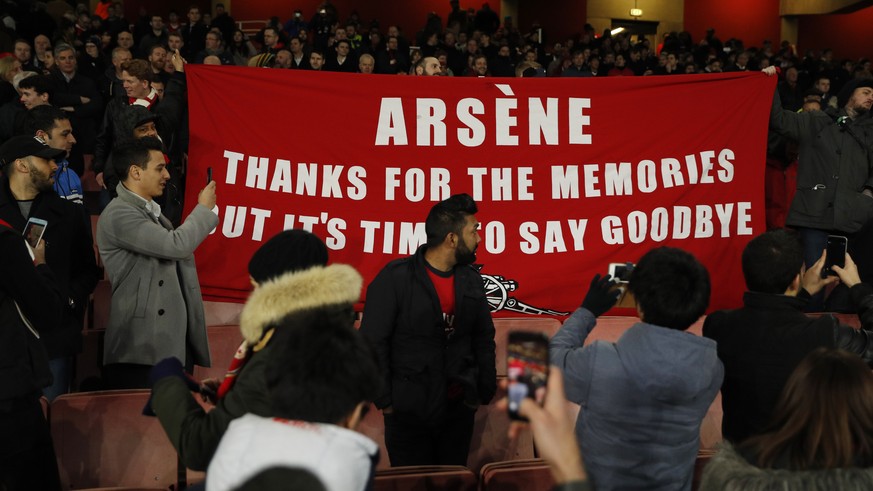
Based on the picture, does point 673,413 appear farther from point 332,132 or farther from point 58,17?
point 58,17

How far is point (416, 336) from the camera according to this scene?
3.96 meters

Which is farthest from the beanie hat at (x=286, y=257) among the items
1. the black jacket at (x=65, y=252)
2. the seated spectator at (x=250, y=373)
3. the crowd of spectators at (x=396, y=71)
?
the black jacket at (x=65, y=252)

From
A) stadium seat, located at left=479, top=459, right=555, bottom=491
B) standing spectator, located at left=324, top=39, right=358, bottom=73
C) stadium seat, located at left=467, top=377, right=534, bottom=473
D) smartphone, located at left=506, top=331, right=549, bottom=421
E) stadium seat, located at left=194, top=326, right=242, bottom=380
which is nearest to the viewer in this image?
smartphone, located at left=506, top=331, right=549, bottom=421

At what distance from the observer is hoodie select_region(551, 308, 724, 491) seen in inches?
111

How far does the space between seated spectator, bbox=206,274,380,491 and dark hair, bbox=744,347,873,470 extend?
3.32 feet

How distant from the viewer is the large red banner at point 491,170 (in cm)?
580

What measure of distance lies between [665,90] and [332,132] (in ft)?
7.42

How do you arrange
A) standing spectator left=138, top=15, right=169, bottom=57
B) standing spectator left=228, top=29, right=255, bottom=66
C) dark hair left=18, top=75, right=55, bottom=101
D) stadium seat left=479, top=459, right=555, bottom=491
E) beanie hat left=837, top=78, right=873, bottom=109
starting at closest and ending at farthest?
stadium seat left=479, top=459, right=555, bottom=491, beanie hat left=837, top=78, right=873, bottom=109, dark hair left=18, top=75, right=55, bottom=101, standing spectator left=138, top=15, right=169, bottom=57, standing spectator left=228, top=29, right=255, bottom=66

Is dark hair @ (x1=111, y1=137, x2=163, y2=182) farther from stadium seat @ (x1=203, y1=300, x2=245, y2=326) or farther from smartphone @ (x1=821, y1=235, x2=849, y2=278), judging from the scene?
smartphone @ (x1=821, y1=235, x2=849, y2=278)

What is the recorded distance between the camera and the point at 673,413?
2863 mm

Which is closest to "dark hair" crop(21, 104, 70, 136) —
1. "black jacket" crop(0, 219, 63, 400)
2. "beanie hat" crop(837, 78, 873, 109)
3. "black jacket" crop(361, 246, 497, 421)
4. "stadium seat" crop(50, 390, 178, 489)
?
"stadium seat" crop(50, 390, 178, 489)

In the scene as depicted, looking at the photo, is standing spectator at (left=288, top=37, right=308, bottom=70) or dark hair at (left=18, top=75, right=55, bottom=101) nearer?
dark hair at (left=18, top=75, right=55, bottom=101)

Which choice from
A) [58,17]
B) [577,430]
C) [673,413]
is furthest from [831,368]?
[58,17]

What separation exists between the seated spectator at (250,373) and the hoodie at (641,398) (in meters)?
0.76
